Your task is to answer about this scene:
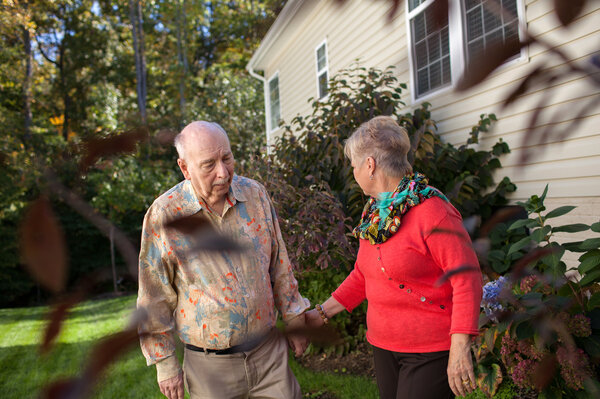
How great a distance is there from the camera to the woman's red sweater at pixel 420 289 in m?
1.76

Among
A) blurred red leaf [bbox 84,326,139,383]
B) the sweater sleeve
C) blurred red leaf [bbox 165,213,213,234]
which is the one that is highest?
blurred red leaf [bbox 165,213,213,234]

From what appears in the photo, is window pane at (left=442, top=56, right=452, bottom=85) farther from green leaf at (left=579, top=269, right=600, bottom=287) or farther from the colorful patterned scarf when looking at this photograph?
the colorful patterned scarf

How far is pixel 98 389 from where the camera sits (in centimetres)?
36

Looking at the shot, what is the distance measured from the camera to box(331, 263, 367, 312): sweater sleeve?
2291 millimetres

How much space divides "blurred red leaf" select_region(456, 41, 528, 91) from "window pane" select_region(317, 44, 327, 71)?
8.81m

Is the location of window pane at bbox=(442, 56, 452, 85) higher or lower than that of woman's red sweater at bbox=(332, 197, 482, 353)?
higher

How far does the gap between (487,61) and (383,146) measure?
5.49 feet

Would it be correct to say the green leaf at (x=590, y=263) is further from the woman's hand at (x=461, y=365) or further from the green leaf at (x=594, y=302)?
the woman's hand at (x=461, y=365)

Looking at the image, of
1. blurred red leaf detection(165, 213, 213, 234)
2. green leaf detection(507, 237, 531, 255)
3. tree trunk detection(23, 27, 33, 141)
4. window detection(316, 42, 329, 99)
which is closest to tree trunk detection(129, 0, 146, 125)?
tree trunk detection(23, 27, 33, 141)

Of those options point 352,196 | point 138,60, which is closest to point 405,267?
point 138,60

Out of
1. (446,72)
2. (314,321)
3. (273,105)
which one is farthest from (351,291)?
(273,105)

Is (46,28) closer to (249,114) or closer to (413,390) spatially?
(413,390)

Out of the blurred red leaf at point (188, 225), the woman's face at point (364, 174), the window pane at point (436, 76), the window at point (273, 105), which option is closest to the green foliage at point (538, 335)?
the woman's face at point (364, 174)

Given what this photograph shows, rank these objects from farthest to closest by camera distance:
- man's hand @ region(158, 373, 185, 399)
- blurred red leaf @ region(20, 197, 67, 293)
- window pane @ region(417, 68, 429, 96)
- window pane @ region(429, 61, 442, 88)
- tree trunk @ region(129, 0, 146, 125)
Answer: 1. window pane @ region(417, 68, 429, 96)
2. window pane @ region(429, 61, 442, 88)
3. man's hand @ region(158, 373, 185, 399)
4. tree trunk @ region(129, 0, 146, 125)
5. blurred red leaf @ region(20, 197, 67, 293)
